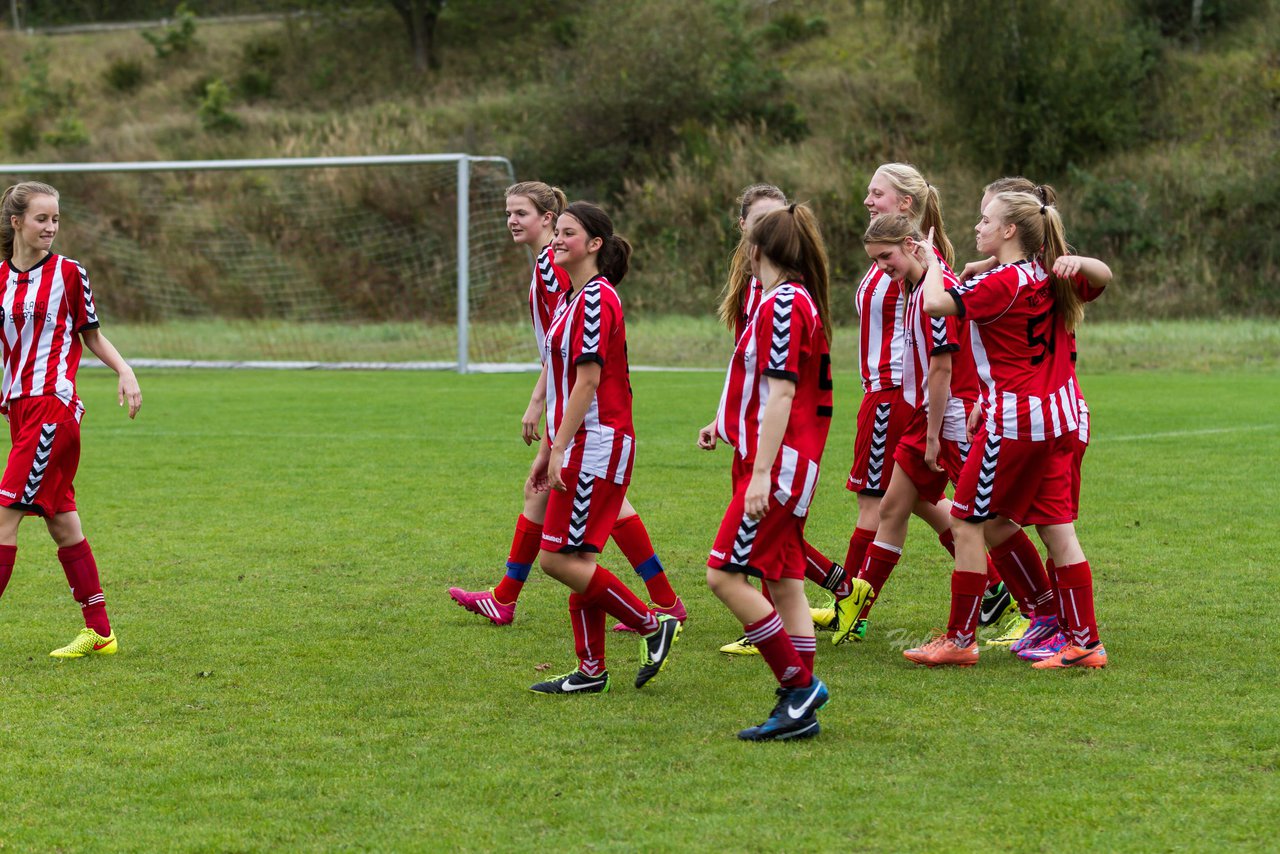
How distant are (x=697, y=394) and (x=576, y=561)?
1144 cm

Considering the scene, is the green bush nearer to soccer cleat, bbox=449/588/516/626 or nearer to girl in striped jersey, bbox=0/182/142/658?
girl in striped jersey, bbox=0/182/142/658

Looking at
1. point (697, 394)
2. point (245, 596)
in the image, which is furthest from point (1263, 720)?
point (697, 394)

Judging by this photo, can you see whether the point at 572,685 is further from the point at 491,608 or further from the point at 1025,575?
the point at 1025,575

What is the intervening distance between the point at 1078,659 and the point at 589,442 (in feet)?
6.49

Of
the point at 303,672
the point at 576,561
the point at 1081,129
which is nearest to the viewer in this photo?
the point at 576,561

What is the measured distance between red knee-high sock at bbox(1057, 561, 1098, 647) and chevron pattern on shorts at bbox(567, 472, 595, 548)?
181 centimetres

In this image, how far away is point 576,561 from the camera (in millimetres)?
4840

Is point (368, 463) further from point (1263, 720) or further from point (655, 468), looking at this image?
point (1263, 720)

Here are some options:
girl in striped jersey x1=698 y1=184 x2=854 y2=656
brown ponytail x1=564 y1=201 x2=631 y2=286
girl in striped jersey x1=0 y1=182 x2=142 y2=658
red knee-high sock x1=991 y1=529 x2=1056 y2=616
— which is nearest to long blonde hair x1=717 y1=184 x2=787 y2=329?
girl in striped jersey x1=698 y1=184 x2=854 y2=656

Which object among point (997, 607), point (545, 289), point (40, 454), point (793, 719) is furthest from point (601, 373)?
point (997, 607)

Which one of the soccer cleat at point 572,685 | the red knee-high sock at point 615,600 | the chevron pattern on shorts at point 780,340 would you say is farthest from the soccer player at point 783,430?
the soccer cleat at point 572,685

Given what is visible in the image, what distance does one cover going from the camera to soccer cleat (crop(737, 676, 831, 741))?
4.27m

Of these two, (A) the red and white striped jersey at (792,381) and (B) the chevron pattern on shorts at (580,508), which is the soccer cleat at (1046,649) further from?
(B) the chevron pattern on shorts at (580,508)

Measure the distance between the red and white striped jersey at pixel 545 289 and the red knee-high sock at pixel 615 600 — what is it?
4.40 feet
